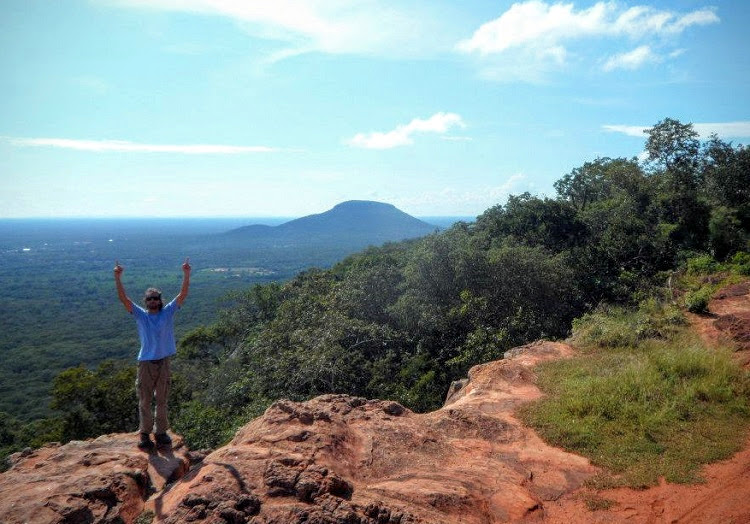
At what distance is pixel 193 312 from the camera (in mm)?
60688

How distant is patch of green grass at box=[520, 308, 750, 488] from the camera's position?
553 cm

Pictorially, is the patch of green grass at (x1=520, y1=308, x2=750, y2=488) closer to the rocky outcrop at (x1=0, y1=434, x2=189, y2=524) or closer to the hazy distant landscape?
the rocky outcrop at (x1=0, y1=434, x2=189, y2=524)

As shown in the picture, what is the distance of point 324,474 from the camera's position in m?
4.52

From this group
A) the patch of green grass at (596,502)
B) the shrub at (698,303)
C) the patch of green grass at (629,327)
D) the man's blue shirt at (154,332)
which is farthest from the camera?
the shrub at (698,303)

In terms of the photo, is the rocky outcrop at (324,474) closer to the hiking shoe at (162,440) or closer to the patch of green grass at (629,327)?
the hiking shoe at (162,440)

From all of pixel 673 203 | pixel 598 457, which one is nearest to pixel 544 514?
pixel 598 457

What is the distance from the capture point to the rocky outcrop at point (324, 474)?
4164 millimetres

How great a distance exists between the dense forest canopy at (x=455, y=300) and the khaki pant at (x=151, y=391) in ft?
20.9

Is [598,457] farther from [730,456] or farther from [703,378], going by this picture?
[703,378]

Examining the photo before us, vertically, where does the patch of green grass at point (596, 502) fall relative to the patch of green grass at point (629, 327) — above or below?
below

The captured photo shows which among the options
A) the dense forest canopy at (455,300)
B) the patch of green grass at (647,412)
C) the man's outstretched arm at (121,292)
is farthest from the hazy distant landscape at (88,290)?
the patch of green grass at (647,412)

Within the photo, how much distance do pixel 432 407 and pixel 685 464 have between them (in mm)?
7422

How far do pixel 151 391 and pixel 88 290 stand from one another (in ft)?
312

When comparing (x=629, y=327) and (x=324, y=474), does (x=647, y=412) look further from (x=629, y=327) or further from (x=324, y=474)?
(x=324, y=474)
